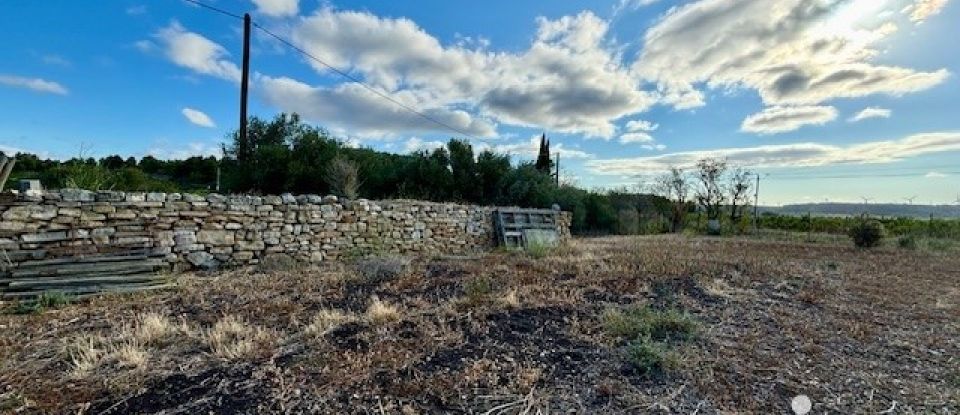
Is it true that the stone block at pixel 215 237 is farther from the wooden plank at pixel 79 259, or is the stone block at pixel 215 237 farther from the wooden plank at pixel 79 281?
the wooden plank at pixel 79 281

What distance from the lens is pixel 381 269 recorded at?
20.9ft

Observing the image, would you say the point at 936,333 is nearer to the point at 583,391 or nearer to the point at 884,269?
the point at 583,391

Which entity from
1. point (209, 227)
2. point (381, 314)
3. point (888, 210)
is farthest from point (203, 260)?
point (888, 210)

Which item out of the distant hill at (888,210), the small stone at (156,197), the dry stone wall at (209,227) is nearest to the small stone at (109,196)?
the dry stone wall at (209,227)

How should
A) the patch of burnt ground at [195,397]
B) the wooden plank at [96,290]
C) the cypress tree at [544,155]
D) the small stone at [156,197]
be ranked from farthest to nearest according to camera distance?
the cypress tree at [544,155] < the small stone at [156,197] < the wooden plank at [96,290] < the patch of burnt ground at [195,397]

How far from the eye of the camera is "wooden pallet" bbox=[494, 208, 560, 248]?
37.6ft

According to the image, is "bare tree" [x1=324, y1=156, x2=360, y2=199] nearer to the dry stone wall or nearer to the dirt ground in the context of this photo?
the dry stone wall

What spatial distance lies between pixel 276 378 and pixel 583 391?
1.87 m

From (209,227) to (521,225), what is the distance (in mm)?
7391

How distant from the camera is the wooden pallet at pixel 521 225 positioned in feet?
37.6

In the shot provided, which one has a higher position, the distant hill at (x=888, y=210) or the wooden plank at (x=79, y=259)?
the distant hill at (x=888, y=210)

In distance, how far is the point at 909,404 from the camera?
2648 millimetres

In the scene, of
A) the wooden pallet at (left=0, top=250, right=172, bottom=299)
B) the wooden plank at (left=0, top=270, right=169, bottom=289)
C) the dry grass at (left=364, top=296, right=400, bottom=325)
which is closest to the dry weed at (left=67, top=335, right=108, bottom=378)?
the dry grass at (left=364, top=296, right=400, bottom=325)

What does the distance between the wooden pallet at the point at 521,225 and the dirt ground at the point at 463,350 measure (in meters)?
5.61
